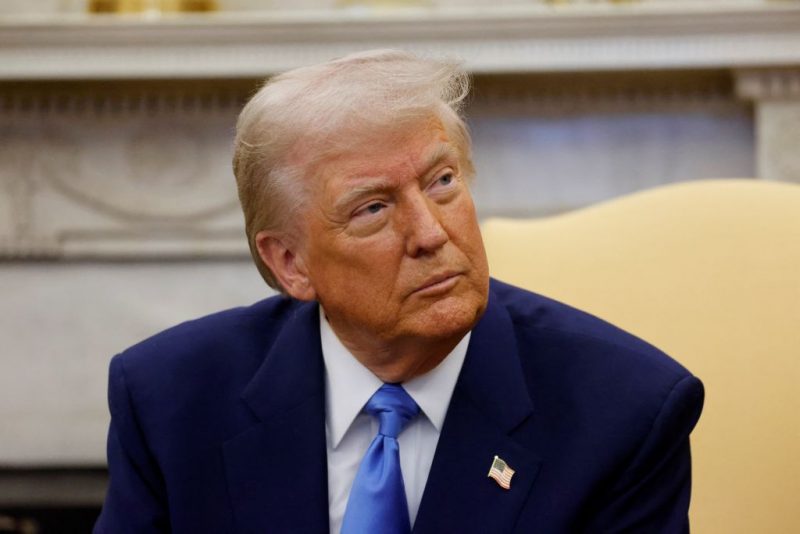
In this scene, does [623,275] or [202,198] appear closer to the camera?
[623,275]

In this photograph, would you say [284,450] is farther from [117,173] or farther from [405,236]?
[117,173]

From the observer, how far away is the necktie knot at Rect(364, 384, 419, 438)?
4.66 feet

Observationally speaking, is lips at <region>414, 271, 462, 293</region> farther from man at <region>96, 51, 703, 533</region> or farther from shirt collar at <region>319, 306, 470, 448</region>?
shirt collar at <region>319, 306, 470, 448</region>

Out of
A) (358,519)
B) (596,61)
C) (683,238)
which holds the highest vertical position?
(596,61)

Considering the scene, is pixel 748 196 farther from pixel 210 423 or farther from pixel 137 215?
pixel 137 215

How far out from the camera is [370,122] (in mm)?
1344

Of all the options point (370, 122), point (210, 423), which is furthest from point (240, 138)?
point (210, 423)

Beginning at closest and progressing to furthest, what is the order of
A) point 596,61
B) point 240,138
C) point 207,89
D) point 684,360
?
point 240,138
point 684,360
point 596,61
point 207,89

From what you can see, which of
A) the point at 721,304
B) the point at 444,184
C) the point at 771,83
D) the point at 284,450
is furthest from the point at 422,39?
the point at 284,450

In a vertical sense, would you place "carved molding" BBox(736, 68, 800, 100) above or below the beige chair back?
above

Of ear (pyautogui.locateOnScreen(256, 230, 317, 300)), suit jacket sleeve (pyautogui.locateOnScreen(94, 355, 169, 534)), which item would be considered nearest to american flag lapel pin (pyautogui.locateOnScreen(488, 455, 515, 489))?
ear (pyautogui.locateOnScreen(256, 230, 317, 300))

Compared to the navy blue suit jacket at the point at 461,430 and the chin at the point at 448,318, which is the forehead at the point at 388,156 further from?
Result: the navy blue suit jacket at the point at 461,430

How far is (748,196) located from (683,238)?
0.11m

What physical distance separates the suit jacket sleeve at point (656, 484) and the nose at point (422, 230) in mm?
334
